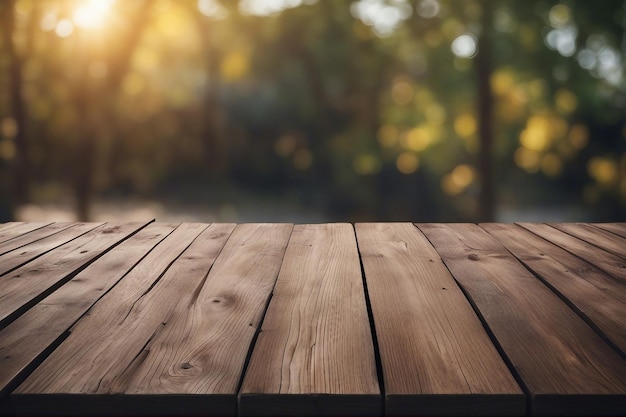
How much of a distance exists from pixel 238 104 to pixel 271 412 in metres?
13.5

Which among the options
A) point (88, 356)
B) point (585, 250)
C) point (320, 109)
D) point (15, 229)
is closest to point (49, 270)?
point (88, 356)

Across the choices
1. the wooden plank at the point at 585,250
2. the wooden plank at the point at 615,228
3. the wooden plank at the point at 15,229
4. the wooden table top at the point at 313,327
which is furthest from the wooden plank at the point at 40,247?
the wooden plank at the point at 615,228

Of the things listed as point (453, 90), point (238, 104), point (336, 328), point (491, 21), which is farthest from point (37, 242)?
point (238, 104)

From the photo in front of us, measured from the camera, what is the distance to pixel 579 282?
6.16 ft

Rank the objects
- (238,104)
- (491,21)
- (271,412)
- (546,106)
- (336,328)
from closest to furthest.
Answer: (271,412) → (336,328) → (491,21) → (546,106) → (238,104)

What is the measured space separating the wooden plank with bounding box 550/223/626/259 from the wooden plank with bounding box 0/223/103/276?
74.3 inches

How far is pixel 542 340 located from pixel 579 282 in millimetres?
543

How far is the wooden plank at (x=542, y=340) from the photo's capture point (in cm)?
114

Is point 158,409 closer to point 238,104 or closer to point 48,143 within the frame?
point 238,104

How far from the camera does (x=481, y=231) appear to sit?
8.87 ft

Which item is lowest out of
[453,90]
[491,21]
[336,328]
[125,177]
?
[125,177]

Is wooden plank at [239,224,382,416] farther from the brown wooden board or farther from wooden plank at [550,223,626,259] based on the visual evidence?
wooden plank at [550,223,626,259]

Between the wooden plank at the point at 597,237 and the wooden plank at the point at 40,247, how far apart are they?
1886mm

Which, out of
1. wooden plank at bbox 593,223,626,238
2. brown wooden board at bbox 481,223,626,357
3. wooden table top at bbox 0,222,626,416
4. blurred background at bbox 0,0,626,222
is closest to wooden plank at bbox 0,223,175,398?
wooden table top at bbox 0,222,626,416
